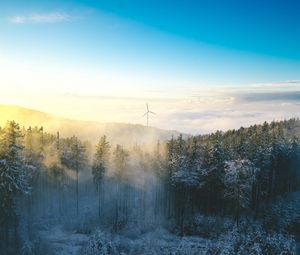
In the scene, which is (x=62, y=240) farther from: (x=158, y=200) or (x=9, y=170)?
(x=158, y=200)

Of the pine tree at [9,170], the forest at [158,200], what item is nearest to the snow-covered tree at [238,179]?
the forest at [158,200]

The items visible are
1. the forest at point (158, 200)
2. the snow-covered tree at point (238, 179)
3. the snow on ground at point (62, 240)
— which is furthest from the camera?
the snow-covered tree at point (238, 179)

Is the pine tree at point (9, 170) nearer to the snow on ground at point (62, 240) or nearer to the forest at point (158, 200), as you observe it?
the forest at point (158, 200)

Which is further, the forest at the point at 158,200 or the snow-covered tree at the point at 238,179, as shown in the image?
the snow-covered tree at the point at 238,179

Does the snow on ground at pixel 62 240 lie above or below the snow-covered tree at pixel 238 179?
below

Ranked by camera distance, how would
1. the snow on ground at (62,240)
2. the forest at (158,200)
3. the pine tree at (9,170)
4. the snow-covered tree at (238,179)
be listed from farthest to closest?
1. the snow-covered tree at (238,179)
2. the snow on ground at (62,240)
3. the forest at (158,200)
4. the pine tree at (9,170)

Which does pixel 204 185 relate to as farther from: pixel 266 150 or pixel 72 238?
pixel 72 238

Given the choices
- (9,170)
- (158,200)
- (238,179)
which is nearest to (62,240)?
(9,170)

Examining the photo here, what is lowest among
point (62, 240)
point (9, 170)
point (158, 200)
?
point (62, 240)

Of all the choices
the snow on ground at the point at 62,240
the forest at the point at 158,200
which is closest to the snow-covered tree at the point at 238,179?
the forest at the point at 158,200
